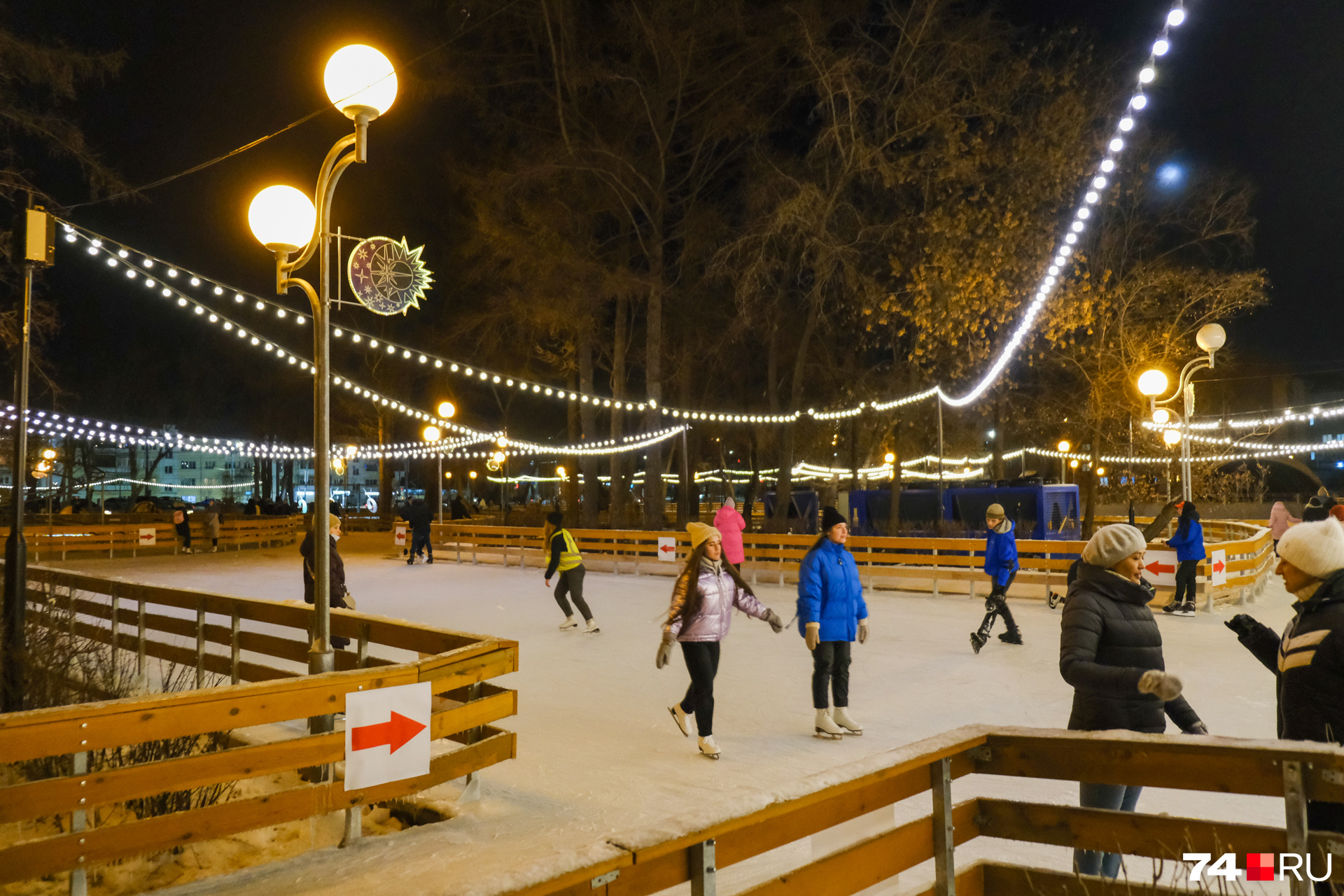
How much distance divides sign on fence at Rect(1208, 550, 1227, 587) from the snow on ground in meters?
0.52

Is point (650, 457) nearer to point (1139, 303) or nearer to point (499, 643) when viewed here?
point (1139, 303)

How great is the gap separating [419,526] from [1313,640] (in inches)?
820

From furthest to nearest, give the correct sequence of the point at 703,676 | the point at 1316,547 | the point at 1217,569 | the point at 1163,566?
the point at 1163,566 → the point at 1217,569 → the point at 703,676 → the point at 1316,547

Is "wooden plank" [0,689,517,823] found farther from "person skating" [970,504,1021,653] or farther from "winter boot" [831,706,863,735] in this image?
"person skating" [970,504,1021,653]

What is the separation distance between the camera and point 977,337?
1880cm

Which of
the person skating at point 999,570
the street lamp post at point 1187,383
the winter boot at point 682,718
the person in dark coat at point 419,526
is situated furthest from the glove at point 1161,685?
the person in dark coat at point 419,526

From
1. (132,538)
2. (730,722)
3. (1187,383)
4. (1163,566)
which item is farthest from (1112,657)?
(132,538)

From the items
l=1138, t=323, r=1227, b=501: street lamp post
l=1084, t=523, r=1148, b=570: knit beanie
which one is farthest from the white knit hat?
l=1138, t=323, r=1227, b=501: street lamp post

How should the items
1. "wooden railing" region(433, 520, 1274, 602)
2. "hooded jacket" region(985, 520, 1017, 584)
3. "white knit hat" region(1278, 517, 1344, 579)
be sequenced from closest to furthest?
"white knit hat" region(1278, 517, 1344, 579)
"hooded jacket" region(985, 520, 1017, 584)
"wooden railing" region(433, 520, 1274, 602)

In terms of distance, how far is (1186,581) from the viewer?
38.3 feet

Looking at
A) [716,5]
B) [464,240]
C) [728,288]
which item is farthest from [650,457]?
[716,5]

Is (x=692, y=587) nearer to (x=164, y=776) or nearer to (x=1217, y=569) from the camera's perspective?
(x=164, y=776)

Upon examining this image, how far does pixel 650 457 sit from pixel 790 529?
14.6 feet

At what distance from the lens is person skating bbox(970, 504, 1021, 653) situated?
29.8ft
